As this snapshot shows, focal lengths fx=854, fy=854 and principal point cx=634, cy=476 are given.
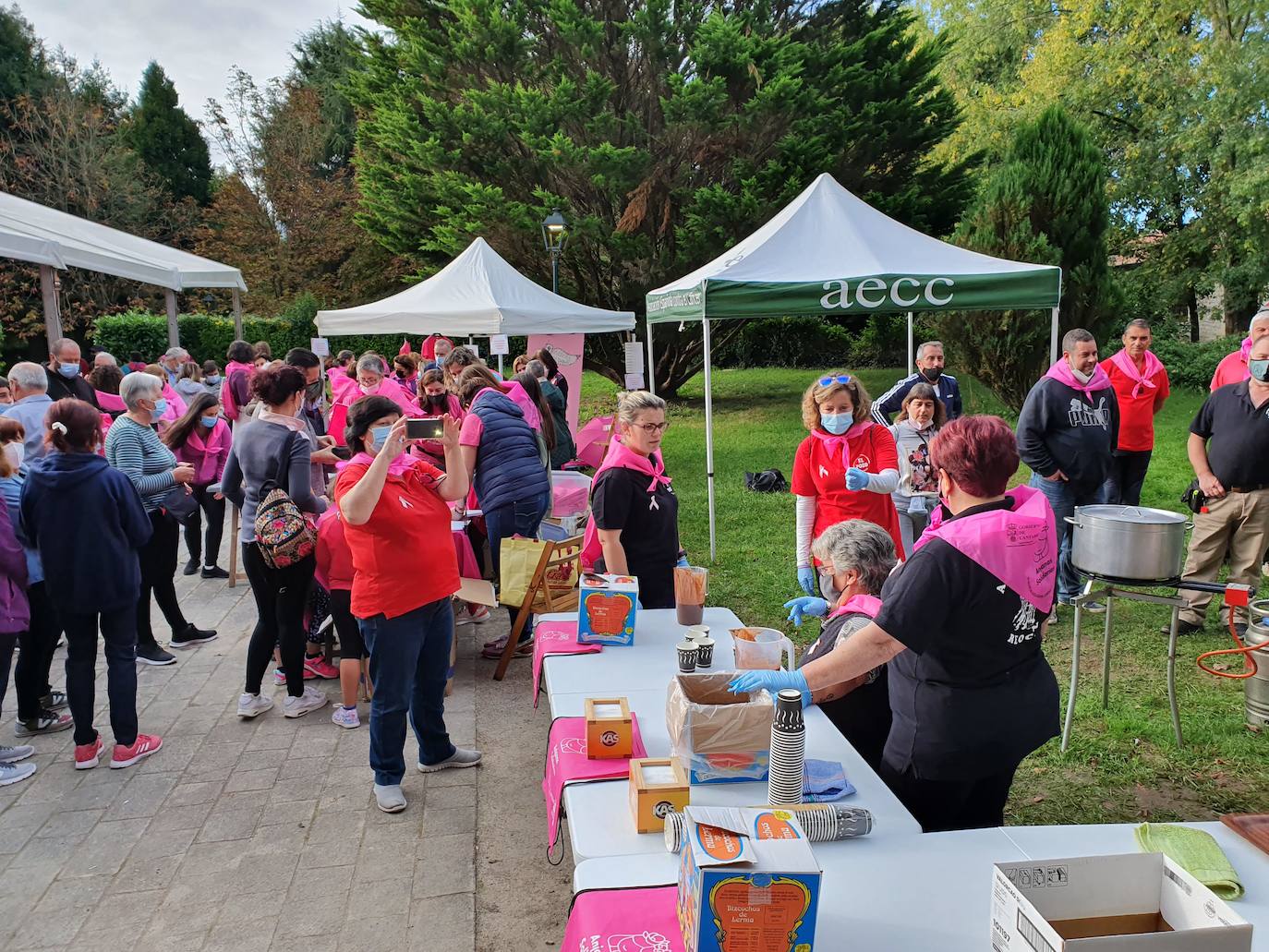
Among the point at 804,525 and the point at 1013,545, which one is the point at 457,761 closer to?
the point at 804,525

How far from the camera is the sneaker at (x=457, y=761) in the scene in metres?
3.96

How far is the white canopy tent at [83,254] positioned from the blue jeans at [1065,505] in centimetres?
803

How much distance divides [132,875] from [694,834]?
8.93 feet

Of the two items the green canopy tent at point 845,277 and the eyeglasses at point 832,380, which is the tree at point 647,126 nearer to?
the green canopy tent at point 845,277

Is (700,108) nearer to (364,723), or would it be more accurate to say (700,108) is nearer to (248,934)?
(364,723)

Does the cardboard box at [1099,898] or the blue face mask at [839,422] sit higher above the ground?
the blue face mask at [839,422]

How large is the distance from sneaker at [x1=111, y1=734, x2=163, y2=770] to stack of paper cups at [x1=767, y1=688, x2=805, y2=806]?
11.1 feet

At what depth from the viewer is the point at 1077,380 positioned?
5.44 meters

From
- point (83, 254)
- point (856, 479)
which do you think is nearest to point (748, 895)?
point (856, 479)

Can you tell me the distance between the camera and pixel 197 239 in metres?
27.8

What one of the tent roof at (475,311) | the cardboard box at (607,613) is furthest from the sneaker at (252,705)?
the tent roof at (475,311)

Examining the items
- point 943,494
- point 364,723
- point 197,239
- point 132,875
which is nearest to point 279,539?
point 364,723

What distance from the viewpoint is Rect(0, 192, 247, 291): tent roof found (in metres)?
7.40

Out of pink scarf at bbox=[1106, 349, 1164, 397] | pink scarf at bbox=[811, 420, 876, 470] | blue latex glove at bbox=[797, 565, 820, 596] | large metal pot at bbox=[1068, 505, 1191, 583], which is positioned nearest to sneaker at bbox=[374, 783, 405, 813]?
blue latex glove at bbox=[797, 565, 820, 596]
